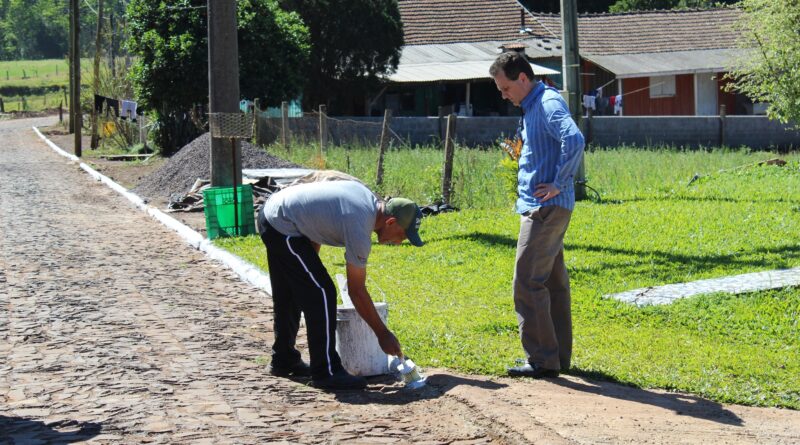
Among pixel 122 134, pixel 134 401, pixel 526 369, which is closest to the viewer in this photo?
pixel 134 401

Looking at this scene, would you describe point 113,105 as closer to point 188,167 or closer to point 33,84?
point 188,167

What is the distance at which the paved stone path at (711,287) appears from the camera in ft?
30.3

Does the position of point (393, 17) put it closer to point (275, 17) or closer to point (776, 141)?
point (275, 17)

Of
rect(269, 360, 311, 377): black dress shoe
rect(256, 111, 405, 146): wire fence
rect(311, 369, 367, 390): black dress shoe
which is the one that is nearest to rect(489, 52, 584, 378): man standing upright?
rect(311, 369, 367, 390): black dress shoe

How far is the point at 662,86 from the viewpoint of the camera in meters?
41.1

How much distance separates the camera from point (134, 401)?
251 inches

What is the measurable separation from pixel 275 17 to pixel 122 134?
28.1ft

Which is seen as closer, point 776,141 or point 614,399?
point 614,399

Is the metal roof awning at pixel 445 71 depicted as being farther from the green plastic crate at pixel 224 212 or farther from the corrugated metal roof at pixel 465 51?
the green plastic crate at pixel 224 212

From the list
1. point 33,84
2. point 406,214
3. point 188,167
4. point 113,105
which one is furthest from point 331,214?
point 33,84

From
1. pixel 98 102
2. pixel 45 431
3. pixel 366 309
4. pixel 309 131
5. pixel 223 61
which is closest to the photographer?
pixel 45 431

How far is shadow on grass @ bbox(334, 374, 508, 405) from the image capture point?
6.59 metres

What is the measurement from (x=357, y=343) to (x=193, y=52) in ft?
71.9

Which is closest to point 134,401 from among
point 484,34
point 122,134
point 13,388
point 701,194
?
point 13,388
